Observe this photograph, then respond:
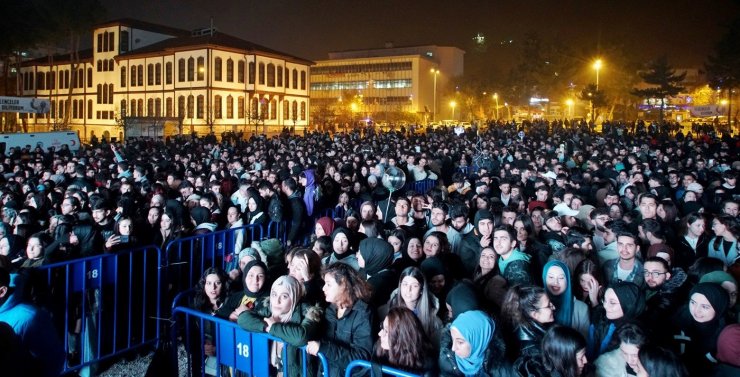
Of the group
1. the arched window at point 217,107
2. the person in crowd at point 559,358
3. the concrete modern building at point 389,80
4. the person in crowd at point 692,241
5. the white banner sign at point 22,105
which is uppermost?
the concrete modern building at point 389,80

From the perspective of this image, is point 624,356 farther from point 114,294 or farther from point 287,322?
point 114,294

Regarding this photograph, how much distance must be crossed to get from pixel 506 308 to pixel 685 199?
6747 mm

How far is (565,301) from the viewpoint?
464 centimetres

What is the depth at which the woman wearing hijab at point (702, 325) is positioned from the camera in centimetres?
419

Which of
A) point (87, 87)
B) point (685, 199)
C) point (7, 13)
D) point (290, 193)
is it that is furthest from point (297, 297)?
point (87, 87)

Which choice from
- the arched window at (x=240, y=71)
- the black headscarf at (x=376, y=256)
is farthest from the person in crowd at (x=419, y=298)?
the arched window at (x=240, y=71)

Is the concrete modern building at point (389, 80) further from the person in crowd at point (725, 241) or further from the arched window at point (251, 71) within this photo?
the person in crowd at point (725, 241)

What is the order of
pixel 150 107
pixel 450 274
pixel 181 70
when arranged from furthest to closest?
pixel 150 107, pixel 181 70, pixel 450 274

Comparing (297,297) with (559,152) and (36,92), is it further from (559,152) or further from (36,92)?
(36,92)

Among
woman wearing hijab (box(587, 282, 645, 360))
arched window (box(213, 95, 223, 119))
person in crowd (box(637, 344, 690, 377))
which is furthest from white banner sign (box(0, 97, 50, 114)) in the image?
person in crowd (box(637, 344, 690, 377))

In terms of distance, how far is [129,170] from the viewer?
44.2 feet

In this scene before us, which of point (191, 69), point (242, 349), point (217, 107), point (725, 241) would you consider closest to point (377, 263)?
point (242, 349)

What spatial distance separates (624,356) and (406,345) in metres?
1.38

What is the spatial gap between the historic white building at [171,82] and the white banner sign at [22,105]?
18861mm
